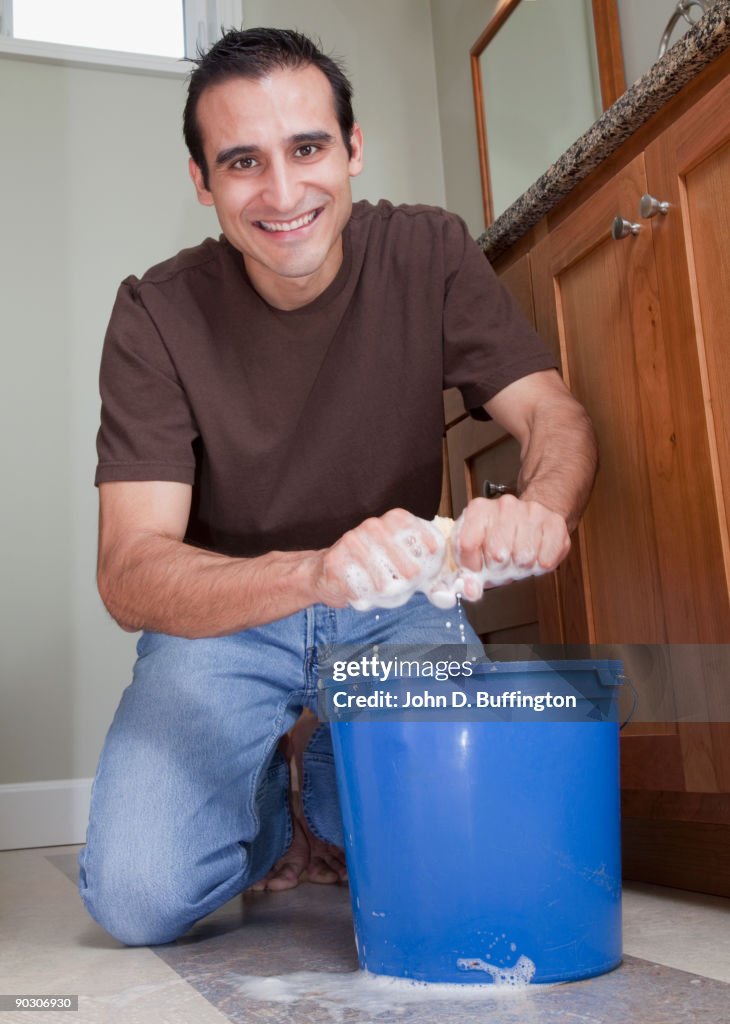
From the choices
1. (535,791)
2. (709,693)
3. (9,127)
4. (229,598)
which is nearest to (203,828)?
(229,598)

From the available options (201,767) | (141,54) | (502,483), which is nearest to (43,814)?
(201,767)

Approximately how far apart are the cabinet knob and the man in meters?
0.11

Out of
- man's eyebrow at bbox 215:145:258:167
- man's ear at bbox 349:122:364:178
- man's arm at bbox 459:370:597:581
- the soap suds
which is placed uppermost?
Result: man's ear at bbox 349:122:364:178

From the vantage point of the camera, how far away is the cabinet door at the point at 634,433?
112 centimetres

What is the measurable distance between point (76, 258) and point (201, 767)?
159cm

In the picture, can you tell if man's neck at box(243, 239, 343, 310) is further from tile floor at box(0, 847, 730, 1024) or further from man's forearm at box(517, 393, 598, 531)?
tile floor at box(0, 847, 730, 1024)

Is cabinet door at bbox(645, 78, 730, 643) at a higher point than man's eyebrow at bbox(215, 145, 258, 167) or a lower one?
lower

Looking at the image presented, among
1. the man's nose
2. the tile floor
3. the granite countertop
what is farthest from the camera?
the man's nose

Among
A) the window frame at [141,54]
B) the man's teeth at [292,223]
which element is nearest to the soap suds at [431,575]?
the man's teeth at [292,223]

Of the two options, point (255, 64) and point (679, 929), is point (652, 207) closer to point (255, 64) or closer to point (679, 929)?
point (255, 64)

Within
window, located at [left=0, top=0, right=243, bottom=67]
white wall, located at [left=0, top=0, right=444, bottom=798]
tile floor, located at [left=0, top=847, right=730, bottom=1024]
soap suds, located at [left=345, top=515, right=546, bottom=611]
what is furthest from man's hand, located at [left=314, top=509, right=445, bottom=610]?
window, located at [left=0, top=0, right=243, bottom=67]

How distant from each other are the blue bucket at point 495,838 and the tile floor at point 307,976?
0.09 ft

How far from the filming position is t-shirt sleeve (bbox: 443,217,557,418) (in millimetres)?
1297

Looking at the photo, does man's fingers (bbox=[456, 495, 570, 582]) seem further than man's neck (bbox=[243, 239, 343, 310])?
No
